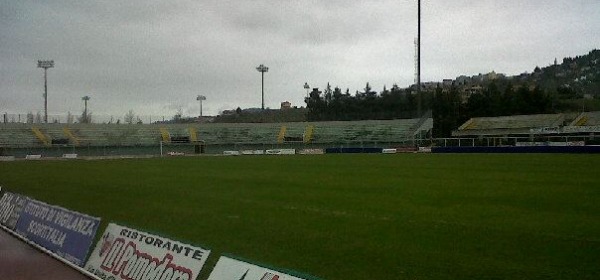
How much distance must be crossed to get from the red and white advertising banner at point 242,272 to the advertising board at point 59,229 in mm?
4327

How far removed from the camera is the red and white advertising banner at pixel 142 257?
664cm

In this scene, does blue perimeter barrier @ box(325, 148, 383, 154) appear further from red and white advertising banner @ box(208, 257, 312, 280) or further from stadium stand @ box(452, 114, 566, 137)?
red and white advertising banner @ box(208, 257, 312, 280)

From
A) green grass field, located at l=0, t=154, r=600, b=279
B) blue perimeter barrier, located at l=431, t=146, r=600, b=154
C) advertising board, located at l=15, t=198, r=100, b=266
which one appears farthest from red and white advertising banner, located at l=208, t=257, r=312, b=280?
blue perimeter barrier, located at l=431, t=146, r=600, b=154

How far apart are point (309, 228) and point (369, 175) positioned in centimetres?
1417

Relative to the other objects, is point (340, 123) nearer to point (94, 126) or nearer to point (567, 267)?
point (94, 126)

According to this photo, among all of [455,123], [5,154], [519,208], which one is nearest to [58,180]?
[519,208]

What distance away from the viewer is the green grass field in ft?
29.9

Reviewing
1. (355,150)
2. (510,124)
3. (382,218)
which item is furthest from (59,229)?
(510,124)

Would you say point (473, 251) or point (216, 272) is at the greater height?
point (216, 272)

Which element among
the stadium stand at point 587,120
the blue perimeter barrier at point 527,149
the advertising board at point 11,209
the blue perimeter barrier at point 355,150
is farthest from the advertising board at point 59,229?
the stadium stand at point 587,120

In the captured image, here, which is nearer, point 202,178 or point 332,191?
point 332,191

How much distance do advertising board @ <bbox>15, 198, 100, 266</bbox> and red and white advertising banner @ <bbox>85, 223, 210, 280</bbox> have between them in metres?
0.48

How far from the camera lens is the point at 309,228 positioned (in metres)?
12.7

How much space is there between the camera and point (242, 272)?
5496 millimetres
